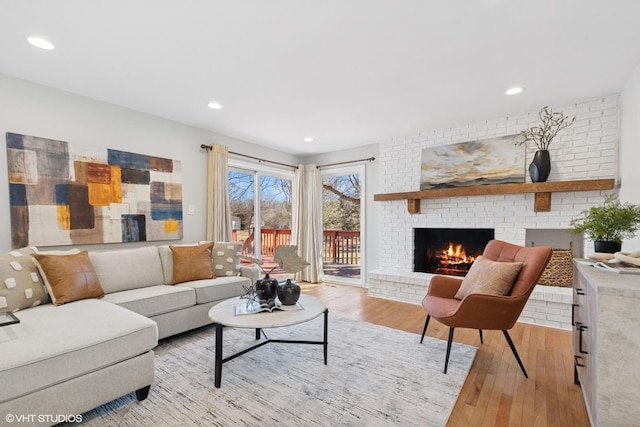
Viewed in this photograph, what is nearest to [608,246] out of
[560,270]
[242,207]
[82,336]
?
[560,270]

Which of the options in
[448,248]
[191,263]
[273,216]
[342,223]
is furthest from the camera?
[342,223]

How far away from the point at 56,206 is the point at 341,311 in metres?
3.13

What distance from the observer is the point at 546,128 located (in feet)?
10.6

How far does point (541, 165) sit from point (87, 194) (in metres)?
4.75

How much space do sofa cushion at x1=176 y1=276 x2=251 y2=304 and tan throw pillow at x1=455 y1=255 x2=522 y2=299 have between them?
90.4 inches

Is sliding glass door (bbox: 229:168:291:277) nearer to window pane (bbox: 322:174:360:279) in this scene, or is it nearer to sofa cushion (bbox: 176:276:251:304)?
window pane (bbox: 322:174:360:279)

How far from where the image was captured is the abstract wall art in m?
2.54

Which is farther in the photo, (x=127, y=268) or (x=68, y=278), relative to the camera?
(x=127, y=268)

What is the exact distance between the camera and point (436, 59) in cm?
224

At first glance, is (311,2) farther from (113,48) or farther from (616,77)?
(616,77)

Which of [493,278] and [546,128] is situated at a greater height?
[546,128]

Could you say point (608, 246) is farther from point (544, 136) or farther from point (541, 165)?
point (544, 136)

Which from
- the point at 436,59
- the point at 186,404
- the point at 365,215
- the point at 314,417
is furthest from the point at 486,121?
the point at 186,404

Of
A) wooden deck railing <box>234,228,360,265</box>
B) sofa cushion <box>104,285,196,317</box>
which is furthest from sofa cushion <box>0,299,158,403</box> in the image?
wooden deck railing <box>234,228,360,265</box>
